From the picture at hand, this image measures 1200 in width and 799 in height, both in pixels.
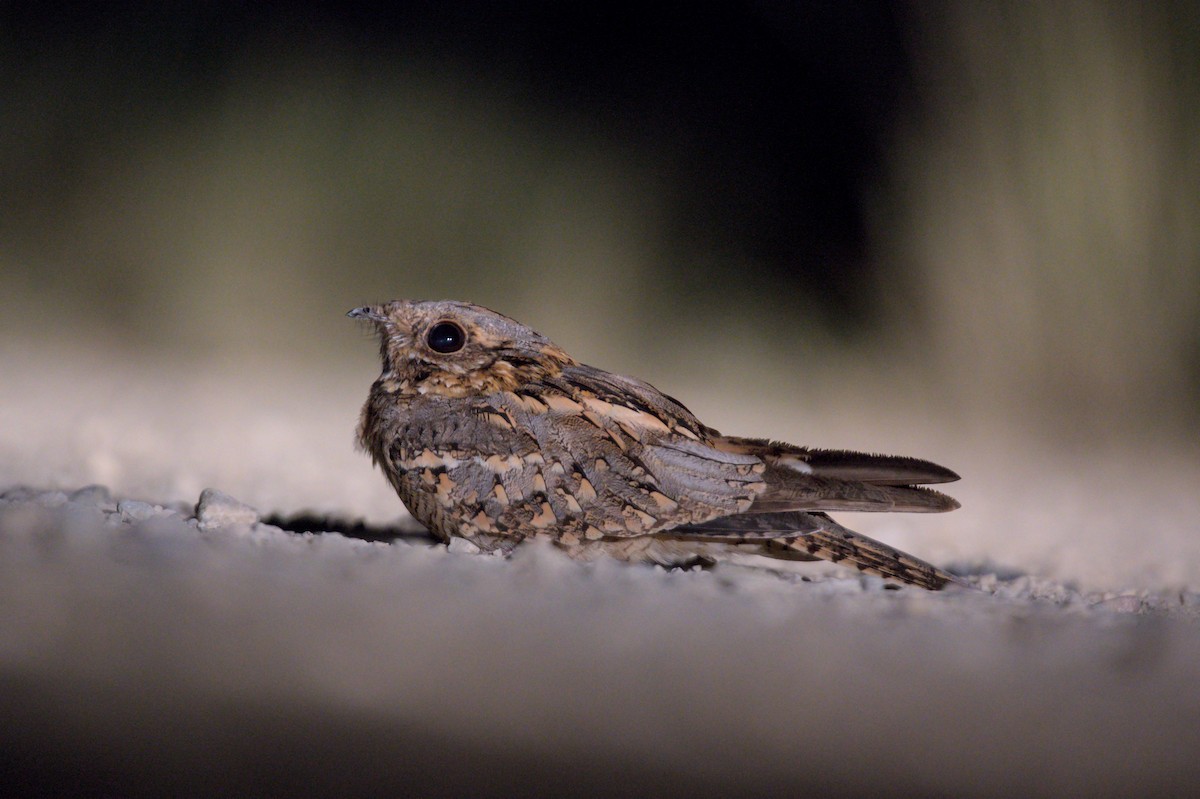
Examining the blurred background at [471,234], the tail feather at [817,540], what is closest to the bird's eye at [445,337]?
the tail feather at [817,540]

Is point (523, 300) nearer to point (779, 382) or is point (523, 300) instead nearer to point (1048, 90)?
point (779, 382)

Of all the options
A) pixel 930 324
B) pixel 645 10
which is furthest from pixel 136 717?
pixel 645 10

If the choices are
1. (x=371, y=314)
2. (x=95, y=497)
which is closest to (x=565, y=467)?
(x=371, y=314)

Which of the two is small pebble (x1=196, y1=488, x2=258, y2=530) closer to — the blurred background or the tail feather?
the tail feather

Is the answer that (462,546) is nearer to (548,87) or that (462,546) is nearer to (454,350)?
(454,350)

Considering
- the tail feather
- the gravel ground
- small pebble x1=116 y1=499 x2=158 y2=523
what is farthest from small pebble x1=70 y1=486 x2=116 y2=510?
the tail feather
